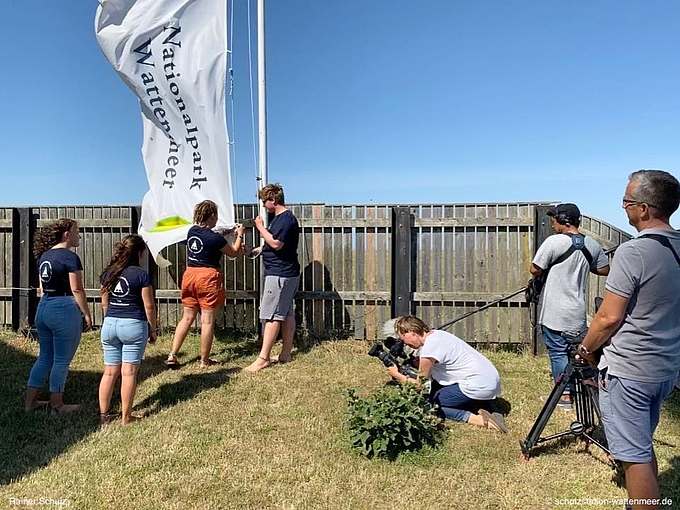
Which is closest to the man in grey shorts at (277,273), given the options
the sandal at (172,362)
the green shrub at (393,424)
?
the sandal at (172,362)

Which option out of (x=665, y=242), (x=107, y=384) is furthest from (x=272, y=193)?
(x=665, y=242)

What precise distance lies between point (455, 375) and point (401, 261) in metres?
2.33

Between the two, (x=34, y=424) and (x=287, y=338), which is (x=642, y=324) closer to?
(x=287, y=338)

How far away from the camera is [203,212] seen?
229 inches

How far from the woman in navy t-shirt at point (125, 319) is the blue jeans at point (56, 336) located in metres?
0.53

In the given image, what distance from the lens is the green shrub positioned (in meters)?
3.99

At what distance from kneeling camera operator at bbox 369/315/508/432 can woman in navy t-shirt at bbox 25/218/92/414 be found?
2.83 metres

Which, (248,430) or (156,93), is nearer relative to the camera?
(248,430)

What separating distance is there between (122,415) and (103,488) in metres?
1.16

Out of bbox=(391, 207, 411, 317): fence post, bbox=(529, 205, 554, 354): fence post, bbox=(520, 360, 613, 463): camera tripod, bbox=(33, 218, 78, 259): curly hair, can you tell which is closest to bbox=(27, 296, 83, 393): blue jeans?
bbox=(33, 218, 78, 259): curly hair

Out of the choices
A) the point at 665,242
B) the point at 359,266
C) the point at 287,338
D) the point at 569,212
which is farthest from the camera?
the point at 359,266

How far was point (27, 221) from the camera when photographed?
7.30 metres

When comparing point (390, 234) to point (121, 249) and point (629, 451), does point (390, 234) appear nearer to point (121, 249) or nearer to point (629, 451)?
point (121, 249)

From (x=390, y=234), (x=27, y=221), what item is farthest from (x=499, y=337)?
(x=27, y=221)
